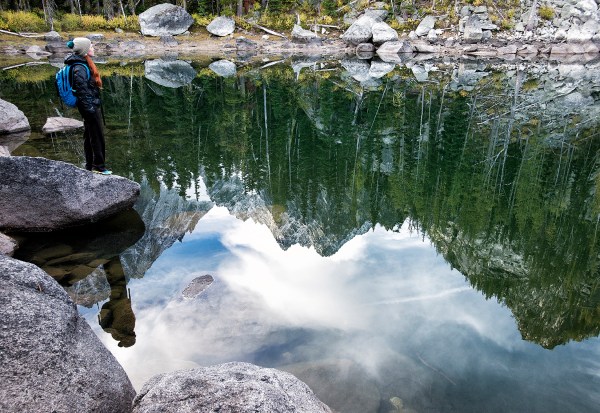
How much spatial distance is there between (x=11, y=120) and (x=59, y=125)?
1.72m

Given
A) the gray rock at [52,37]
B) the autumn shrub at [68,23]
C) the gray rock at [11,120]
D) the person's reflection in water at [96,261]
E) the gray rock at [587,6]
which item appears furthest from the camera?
the gray rock at [587,6]

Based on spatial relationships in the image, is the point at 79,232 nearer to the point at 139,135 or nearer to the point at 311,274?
the point at 311,274

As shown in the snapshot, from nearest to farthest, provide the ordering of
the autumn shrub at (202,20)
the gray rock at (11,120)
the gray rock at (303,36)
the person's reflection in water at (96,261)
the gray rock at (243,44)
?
the person's reflection in water at (96,261) < the gray rock at (11,120) < the gray rock at (243,44) < the gray rock at (303,36) < the autumn shrub at (202,20)

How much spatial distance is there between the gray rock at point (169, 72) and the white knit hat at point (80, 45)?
22.3 m

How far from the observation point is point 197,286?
27.8 feet

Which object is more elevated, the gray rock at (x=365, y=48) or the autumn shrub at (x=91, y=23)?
the autumn shrub at (x=91, y=23)

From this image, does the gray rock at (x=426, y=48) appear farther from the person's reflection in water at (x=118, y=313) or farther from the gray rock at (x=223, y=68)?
the person's reflection in water at (x=118, y=313)

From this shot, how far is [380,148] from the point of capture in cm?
1855

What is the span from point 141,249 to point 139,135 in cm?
1084

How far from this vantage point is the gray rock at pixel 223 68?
131 ft

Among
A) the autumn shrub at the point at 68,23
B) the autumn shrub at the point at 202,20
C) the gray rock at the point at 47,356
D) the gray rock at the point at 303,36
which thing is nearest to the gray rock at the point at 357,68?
the gray rock at the point at 303,36

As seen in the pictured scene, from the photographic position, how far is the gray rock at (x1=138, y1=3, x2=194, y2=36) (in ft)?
215

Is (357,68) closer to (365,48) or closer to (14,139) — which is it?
(365,48)

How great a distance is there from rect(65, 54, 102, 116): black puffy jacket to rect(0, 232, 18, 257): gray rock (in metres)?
3.49
